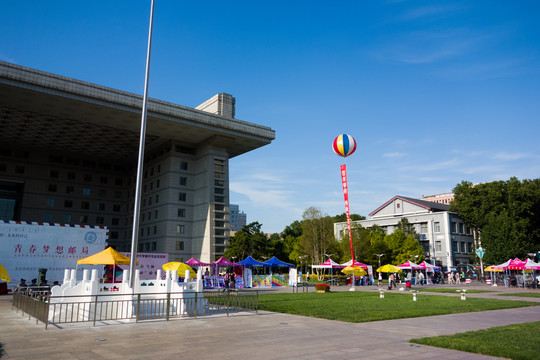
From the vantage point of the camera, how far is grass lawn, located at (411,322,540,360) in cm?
961

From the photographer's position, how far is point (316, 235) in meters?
70.9

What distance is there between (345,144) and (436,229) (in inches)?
1970

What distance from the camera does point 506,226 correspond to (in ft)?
224

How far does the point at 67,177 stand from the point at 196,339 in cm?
6813

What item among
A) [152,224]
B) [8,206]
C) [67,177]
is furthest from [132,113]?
[8,206]

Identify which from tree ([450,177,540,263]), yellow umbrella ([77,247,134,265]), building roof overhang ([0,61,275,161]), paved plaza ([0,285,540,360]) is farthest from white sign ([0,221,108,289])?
tree ([450,177,540,263])

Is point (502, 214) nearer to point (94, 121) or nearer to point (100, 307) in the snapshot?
point (94, 121)

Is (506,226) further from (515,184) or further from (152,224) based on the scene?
(152,224)

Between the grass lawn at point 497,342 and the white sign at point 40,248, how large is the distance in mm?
28081

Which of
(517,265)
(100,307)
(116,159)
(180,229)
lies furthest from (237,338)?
(116,159)

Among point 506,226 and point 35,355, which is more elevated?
point 506,226

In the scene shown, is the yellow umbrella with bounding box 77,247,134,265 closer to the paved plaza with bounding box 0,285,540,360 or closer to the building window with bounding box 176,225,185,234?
the paved plaza with bounding box 0,285,540,360

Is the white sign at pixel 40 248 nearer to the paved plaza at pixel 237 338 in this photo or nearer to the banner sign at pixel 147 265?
the banner sign at pixel 147 265

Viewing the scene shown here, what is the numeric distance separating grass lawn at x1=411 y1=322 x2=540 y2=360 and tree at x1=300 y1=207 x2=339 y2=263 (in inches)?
2288
